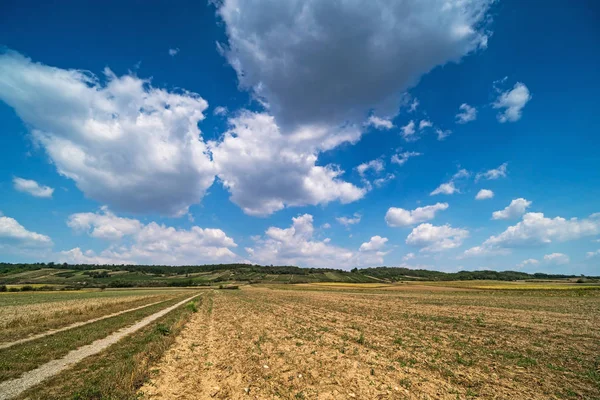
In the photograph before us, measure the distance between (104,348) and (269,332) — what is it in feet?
33.4

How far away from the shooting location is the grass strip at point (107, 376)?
8711mm

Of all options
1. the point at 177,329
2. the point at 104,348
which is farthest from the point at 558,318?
the point at 104,348

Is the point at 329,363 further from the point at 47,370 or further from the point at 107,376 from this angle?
the point at 47,370

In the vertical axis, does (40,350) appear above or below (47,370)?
below

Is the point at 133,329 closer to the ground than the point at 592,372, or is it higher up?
closer to the ground

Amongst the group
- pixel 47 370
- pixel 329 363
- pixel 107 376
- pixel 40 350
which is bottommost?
pixel 40 350

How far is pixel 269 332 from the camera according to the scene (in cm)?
1959

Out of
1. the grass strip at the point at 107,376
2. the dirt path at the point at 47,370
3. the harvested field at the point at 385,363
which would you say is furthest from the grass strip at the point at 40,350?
the harvested field at the point at 385,363

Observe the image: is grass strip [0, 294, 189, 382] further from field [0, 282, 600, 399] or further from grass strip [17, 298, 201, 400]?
grass strip [17, 298, 201, 400]

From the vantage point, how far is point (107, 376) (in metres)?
10.1

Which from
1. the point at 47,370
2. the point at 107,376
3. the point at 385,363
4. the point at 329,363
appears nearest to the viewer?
the point at 107,376

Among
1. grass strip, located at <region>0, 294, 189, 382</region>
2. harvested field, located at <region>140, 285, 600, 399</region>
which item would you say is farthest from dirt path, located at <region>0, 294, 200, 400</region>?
harvested field, located at <region>140, 285, 600, 399</region>

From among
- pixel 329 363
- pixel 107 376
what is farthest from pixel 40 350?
pixel 329 363

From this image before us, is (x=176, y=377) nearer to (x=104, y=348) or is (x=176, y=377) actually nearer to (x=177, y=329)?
(x=104, y=348)
